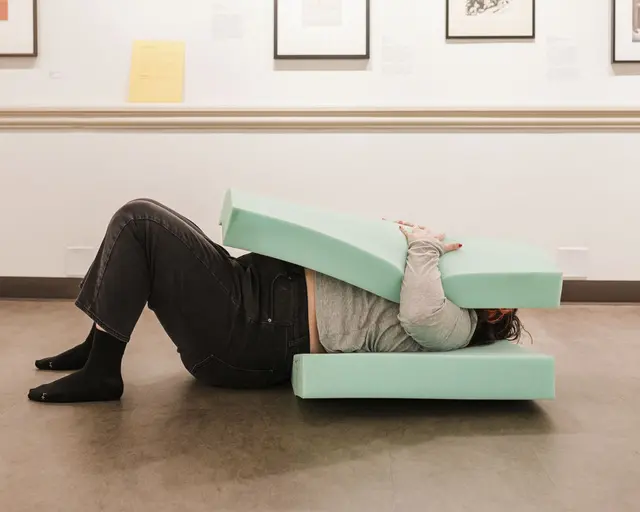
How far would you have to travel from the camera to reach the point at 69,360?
2.21m

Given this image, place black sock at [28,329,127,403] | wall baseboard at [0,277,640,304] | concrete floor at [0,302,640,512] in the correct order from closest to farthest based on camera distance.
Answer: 1. concrete floor at [0,302,640,512]
2. black sock at [28,329,127,403]
3. wall baseboard at [0,277,640,304]

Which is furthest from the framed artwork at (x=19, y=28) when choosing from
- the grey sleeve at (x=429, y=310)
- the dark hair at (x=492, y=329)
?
the dark hair at (x=492, y=329)

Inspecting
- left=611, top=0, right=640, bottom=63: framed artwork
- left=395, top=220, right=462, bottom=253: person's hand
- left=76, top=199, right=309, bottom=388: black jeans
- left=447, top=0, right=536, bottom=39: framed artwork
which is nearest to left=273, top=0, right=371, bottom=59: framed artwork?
left=447, top=0, right=536, bottom=39: framed artwork

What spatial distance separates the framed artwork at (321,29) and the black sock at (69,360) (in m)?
1.91

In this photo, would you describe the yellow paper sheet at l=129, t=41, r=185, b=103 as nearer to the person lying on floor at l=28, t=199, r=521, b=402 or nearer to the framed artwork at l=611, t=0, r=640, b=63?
the person lying on floor at l=28, t=199, r=521, b=402

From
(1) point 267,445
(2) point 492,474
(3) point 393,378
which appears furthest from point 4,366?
(2) point 492,474

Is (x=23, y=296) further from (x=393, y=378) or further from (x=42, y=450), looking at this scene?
(x=393, y=378)

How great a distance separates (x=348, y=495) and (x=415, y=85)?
101 inches

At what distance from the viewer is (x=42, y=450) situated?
1.59 m

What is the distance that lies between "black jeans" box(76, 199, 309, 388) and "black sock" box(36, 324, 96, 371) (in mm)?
386

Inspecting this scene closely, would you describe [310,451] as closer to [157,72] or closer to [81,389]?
[81,389]

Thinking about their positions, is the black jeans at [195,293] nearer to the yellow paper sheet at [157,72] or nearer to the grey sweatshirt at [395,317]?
the grey sweatshirt at [395,317]

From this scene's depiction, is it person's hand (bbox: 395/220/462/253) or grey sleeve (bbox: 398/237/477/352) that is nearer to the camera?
grey sleeve (bbox: 398/237/477/352)

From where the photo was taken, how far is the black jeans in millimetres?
1821
